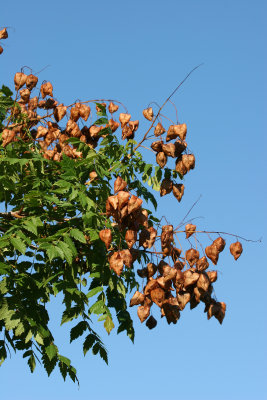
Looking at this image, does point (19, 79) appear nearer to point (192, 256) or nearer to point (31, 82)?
point (31, 82)

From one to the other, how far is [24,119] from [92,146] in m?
0.98

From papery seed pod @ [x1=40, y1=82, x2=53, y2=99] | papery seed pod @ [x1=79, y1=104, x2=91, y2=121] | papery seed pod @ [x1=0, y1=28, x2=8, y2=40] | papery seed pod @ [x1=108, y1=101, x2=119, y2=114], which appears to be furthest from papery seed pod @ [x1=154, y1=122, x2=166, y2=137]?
papery seed pod @ [x1=0, y1=28, x2=8, y2=40]

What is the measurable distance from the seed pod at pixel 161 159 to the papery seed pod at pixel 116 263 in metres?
1.20

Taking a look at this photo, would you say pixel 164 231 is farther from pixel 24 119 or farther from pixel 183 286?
pixel 24 119

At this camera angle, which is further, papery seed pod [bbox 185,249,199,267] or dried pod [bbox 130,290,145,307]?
papery seed pod [bbox 185,249,199,267]

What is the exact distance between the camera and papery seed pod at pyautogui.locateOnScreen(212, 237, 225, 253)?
607 centimetres

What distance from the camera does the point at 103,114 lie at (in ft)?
20.8

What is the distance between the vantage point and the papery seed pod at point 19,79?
7379mm

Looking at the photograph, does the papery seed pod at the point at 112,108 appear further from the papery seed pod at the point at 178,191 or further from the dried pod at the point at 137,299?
the dried pod at the point at 137,299

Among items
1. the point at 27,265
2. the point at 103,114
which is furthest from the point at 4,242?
the point at 103,114

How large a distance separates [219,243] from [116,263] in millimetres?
1194

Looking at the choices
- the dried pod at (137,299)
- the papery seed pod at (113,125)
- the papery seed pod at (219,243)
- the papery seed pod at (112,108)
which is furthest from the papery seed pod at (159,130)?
the dried pod at (137,299)

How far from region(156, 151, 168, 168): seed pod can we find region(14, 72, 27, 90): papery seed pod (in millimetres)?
2085

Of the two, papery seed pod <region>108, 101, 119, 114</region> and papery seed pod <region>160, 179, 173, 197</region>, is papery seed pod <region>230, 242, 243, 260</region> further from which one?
papery seed pod <region>108, 101, 119, 114</region>
